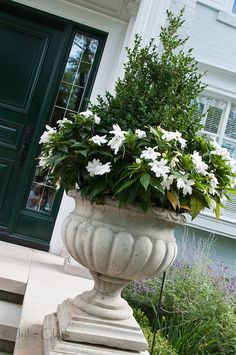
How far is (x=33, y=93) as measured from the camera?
4.52 metres

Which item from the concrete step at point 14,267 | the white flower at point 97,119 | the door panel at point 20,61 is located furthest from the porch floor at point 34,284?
the door panel at point 20,61

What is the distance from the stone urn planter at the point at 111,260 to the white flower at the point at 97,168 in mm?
149

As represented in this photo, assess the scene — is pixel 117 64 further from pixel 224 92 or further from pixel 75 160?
pixel 75 160

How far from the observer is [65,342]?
173 cm

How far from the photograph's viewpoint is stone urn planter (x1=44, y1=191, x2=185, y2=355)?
1.72 metres

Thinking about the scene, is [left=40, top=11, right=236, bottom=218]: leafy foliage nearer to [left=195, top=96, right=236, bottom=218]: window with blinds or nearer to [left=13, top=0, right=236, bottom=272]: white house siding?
[left=13, top=0, right=236, bottom=272]: white house siding

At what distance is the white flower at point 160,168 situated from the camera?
161 cm

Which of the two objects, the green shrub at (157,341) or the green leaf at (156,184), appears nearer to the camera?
the green leaf at (156,184)

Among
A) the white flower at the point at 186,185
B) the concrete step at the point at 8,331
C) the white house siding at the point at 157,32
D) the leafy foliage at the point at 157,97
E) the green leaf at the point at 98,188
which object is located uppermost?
the white house siding at the point at 157,32

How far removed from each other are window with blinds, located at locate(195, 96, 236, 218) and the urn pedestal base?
13.1ft

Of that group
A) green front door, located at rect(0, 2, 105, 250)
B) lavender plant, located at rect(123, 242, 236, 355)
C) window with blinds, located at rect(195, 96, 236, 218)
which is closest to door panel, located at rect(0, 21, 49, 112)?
green front door, located at rect(0, 2, 105, 250)

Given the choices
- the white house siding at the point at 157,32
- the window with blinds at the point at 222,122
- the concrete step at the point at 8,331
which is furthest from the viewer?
the window with blinds at the point at 222,122

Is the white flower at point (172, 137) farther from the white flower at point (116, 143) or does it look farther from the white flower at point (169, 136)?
the white flower at point (116, 143)

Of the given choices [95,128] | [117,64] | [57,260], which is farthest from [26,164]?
[95,128]
